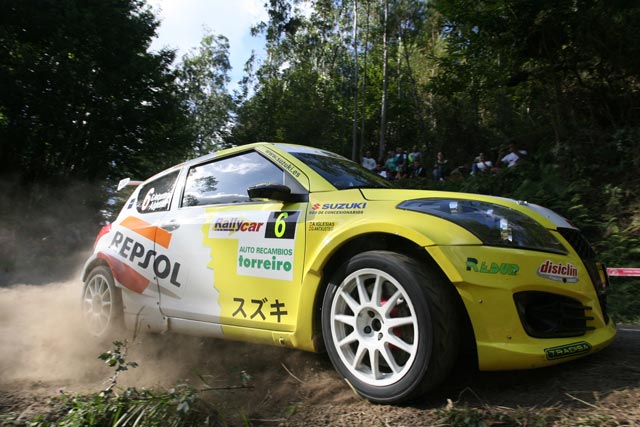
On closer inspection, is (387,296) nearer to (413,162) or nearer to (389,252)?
(389,252)

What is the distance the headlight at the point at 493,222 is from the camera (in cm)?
275

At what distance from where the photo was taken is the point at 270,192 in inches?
130

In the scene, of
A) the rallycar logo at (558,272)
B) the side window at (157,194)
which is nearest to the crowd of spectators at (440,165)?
the side window at (157,194)

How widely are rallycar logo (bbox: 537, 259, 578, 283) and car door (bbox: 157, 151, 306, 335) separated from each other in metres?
1.43

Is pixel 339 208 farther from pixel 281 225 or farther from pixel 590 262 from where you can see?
pixel 590 262

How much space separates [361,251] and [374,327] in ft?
1.62

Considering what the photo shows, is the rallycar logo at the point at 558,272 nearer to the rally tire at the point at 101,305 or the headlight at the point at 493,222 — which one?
the headlight at the point at 493,222

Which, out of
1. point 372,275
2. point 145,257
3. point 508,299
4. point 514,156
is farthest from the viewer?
point 514,156

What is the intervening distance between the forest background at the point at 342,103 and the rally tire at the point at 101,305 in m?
5.29

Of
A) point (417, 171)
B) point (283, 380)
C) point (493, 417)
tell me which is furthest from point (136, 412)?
point (417, 171)

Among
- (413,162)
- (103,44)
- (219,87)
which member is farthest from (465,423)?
(219,87)

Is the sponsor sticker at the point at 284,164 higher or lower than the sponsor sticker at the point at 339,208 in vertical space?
higher

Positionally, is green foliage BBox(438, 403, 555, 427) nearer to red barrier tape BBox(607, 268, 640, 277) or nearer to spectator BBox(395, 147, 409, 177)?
red barrier tape BBox(607, 268, 640, 277)

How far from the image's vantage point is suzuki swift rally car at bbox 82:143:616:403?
2627 mm
